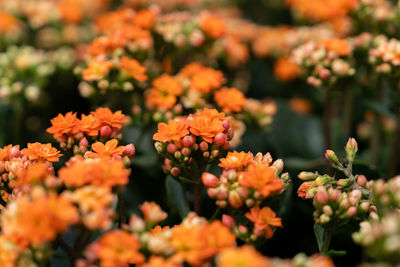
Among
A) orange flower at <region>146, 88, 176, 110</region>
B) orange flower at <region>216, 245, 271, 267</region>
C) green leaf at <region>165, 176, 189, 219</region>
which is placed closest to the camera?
orange flower at <region>216, 245, 271, 267</region>

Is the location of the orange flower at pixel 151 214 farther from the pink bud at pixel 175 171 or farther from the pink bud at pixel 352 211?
the pink bud at pixel 352 211

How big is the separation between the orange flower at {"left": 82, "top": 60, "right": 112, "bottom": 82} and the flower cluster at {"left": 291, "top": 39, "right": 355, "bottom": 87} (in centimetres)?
58

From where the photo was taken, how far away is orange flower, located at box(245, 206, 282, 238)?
2.99ft

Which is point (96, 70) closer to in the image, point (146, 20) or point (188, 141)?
point (146, 20)

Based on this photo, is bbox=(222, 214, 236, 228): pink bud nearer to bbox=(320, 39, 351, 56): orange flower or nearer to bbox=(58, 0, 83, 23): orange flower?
bbox=(320, 39, 351, 56): orange flower

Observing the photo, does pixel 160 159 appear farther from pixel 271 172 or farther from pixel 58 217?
pixel 58 217

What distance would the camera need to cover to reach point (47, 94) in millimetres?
1851

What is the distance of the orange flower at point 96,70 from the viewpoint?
4.23 ft

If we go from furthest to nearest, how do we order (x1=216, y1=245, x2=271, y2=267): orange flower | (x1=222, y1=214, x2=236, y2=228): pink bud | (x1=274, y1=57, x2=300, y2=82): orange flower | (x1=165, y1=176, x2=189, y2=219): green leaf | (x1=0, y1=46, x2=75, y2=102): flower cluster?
(x1=274, y1=57, x2=300, y2=82): orange flower
(x1=0, y1=46, x2=75, y2=102): flower cluster
(x1=165, y1=176, x2=189, y2=219): green leaf
(x1=222, y1=214, x2=236, y2=228): pink bud
(x1=216, y1=245, x2=271, y2=267): orange flower

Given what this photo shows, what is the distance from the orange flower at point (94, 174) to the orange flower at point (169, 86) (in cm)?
49

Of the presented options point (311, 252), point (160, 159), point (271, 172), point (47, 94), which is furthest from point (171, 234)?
point (47, 94)

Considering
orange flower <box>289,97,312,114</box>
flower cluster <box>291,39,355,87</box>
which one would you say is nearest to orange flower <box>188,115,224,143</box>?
flower cluster <box>291,39,355,87</box>

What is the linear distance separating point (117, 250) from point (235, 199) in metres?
0.27

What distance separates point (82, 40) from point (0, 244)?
1.35m
